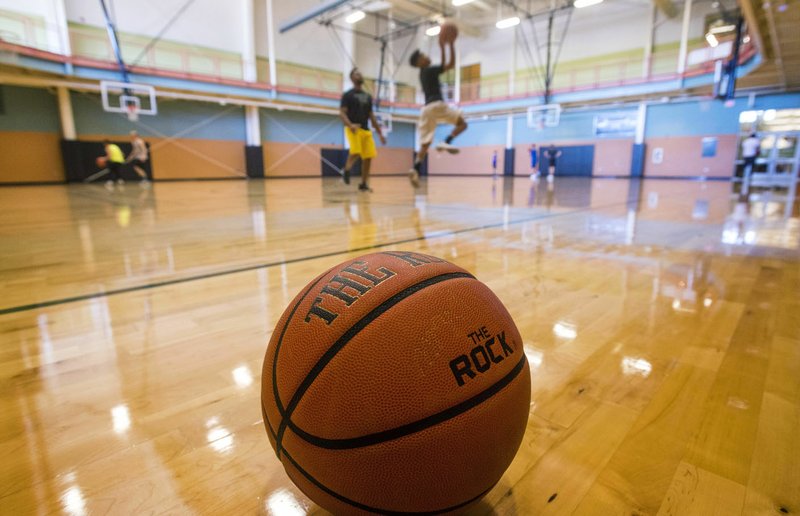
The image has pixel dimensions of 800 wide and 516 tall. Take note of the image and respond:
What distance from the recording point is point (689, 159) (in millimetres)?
16266

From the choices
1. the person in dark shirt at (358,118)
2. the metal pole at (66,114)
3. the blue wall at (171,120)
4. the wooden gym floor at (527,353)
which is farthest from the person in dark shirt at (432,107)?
the metal pole at (66,114)

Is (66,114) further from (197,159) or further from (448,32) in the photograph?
(448,32)

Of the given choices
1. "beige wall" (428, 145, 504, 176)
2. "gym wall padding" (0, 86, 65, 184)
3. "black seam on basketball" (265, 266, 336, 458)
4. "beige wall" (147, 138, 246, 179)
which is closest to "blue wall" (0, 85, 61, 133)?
"gym wall padding" (0, 86, 65, 184)

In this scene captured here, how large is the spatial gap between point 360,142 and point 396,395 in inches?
282

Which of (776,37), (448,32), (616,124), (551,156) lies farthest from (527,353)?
(616,124)

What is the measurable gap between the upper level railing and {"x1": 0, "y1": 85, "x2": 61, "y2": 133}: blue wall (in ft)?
5.27

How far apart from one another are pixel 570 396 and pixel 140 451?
1063mm

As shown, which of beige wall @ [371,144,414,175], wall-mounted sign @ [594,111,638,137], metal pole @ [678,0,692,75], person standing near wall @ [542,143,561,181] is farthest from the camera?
beige wall @ [371,144,414,175]

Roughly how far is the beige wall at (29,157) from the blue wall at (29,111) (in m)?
0.18

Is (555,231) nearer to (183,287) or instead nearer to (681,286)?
(681,286)

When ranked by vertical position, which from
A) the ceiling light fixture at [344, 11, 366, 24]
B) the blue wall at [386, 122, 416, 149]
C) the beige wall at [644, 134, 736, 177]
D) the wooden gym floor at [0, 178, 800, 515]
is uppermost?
the ceiling light fixture at [344, 11, 366, 24]

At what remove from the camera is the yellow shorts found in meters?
7.38

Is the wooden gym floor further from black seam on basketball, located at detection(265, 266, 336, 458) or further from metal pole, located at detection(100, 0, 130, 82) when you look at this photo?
metal pole, located at detection(100, 0, 130, 82)

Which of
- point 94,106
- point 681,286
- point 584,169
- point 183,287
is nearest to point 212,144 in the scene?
point 94,106
